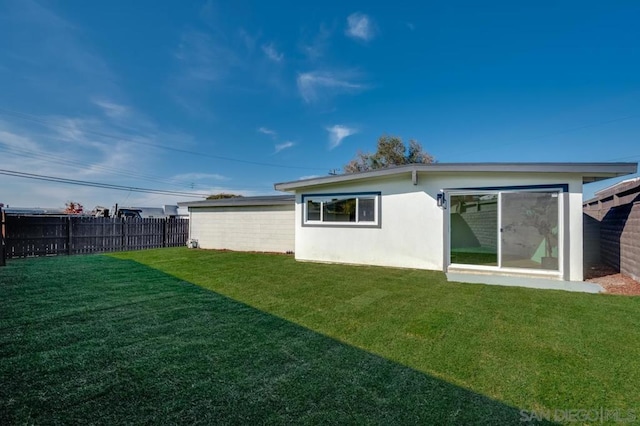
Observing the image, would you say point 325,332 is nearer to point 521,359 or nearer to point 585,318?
point 521,359

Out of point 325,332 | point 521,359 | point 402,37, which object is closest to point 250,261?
point 325,332

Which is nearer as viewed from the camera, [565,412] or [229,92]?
[565,412]

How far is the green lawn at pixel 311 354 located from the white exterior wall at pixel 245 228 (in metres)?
5.85

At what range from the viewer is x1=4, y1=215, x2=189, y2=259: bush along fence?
375 inches

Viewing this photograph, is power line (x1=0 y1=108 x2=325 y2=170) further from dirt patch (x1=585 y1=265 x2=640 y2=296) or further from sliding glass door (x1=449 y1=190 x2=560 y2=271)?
dirt patch (x1=585 y1=265 x2=640 y2=296)

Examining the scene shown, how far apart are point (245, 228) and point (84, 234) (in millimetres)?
6454

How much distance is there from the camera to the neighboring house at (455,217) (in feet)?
19.7

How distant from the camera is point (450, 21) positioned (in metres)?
9.17

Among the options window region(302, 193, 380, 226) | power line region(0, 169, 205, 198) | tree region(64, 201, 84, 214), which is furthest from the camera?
tree region(64, 201, 84, 214)

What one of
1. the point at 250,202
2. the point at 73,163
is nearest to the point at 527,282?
the point at 250,202

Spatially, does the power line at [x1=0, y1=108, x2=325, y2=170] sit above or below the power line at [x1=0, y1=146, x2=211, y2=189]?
above

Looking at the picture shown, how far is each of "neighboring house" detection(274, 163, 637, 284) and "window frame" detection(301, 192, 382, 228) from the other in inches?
1.2

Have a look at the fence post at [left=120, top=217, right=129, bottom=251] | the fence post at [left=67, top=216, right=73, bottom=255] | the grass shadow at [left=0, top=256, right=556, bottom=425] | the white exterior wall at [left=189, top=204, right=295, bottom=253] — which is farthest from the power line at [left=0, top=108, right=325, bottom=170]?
the grass shadow at [left=0, top=256, right=556, bottom=425]

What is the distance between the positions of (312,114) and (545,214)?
1276 centimetres
